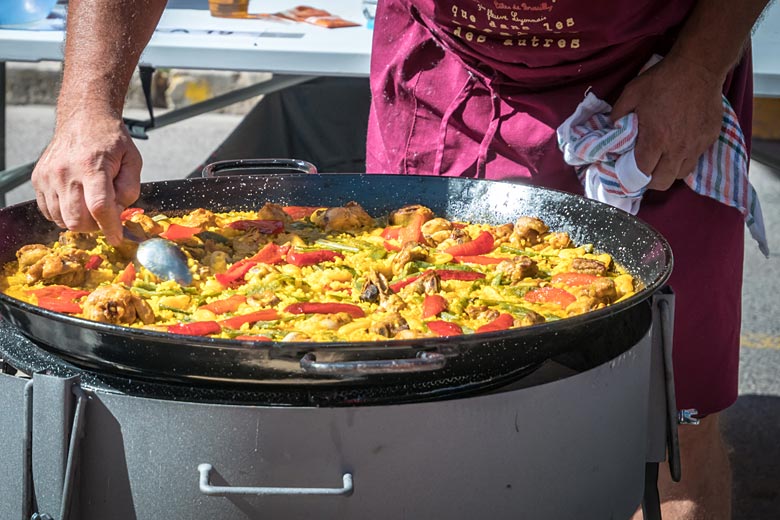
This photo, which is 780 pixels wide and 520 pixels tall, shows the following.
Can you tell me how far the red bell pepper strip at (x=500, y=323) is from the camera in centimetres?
172

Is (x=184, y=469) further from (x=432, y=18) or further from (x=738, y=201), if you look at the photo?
(x=738, y=201)

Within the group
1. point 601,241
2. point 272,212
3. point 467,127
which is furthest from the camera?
point 467,127

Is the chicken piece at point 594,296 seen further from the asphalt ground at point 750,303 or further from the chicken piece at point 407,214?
the asphalt ground at point 750,303

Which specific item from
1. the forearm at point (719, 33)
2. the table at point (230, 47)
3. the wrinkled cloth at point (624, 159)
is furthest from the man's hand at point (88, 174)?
the table at point (230, 47)

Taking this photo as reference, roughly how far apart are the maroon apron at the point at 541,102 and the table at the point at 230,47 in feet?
2.57

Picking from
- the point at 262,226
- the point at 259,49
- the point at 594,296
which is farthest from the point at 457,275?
the point at 259,49

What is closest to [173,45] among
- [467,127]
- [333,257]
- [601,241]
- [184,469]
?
[467,127]

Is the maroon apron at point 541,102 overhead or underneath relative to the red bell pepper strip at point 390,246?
overhead

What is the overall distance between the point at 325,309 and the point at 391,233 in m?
0.53

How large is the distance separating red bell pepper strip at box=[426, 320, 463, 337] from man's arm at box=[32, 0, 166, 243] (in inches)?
26.0

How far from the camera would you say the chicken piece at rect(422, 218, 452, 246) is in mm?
2252

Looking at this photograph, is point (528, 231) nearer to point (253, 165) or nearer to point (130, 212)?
point (253, 165)

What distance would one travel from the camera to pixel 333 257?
2.20 meters

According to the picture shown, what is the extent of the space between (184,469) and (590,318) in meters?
0.65
